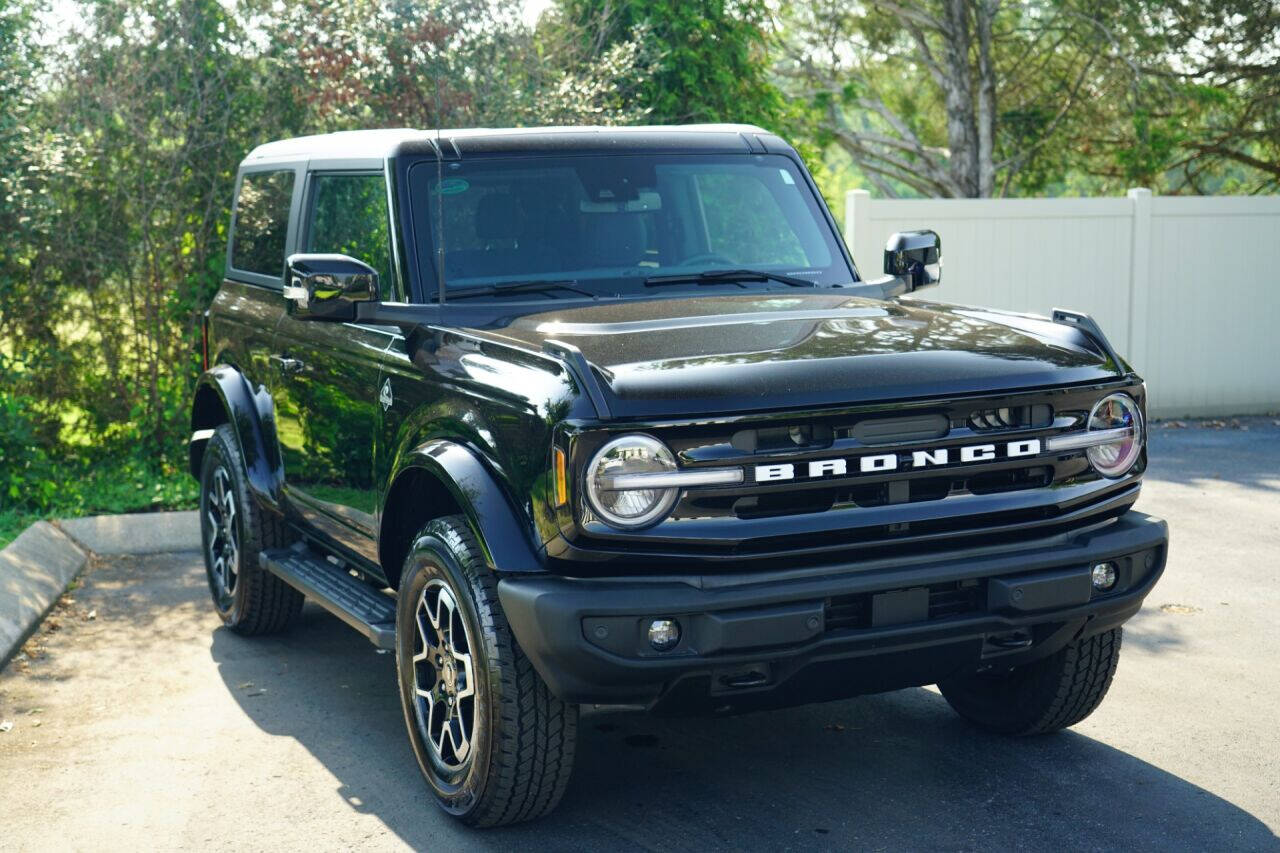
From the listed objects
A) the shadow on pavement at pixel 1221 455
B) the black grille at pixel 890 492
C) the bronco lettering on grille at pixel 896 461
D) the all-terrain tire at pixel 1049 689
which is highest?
the bronco lettering on grille at pixel 896 461

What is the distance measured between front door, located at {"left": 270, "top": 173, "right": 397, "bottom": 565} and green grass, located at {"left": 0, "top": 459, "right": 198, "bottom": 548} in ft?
11.6

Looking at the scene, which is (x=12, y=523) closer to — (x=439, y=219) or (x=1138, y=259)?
(x=439, y=219)

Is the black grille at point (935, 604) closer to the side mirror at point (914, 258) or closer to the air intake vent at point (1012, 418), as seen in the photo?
the air intake vent at point (1012, 418)

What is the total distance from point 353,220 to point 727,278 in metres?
1.41

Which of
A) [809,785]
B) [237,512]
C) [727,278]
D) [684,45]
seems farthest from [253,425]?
[684,45]

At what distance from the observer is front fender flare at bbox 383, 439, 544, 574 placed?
413 centimetres

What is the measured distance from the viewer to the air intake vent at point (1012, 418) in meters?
4.32

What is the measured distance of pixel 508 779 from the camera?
4.31 metres

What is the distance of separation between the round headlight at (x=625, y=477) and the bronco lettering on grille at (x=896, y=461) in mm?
253

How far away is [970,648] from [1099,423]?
78cm

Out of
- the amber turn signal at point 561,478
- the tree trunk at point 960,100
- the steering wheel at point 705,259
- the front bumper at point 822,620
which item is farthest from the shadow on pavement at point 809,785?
the tree trunk at point 960,100

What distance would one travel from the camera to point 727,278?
546cm

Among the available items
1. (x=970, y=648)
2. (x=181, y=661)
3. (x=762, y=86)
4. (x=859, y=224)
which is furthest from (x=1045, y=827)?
(x=762, y=86)

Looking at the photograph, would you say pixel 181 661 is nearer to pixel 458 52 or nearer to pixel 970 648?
pixel 970 648
